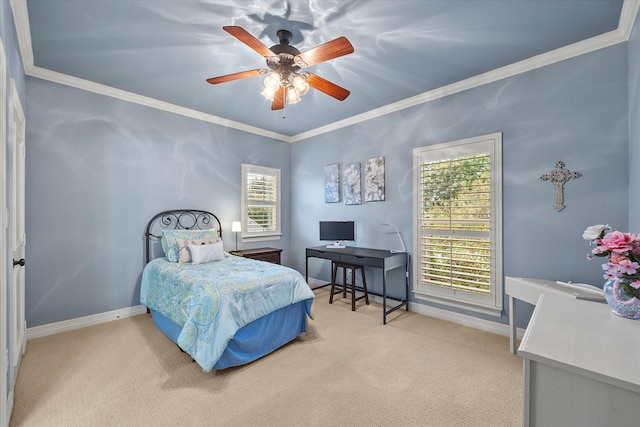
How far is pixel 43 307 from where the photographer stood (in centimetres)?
300

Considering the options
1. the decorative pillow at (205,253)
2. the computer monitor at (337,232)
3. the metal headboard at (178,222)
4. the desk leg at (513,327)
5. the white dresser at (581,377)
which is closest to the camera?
the white dresser at (581,377)

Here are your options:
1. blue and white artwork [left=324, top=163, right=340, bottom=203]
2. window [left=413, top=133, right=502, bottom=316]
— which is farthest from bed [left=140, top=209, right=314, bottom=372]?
blue and white artwork [left=324, top=163, right=340, bottom=203]

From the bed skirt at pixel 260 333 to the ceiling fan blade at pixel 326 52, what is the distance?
7.04 ft

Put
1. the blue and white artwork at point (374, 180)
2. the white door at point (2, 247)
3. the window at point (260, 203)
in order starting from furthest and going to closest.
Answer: the window at point (260, 203) → the blue and white artwork at point (374, 180) → the white door at point (2, 247)

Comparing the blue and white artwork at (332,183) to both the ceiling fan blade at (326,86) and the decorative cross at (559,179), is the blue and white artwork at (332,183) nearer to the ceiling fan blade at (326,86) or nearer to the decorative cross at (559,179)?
the ceiling fan blade at (326,86)

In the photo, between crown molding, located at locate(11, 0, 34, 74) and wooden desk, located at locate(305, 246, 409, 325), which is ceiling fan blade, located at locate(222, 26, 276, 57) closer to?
crown molding, located at locate(11, 0, 34, 74)

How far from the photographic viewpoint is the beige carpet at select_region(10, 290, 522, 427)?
1834 millimetres

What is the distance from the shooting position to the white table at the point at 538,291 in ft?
6.82

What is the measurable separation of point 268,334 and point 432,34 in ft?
9.60

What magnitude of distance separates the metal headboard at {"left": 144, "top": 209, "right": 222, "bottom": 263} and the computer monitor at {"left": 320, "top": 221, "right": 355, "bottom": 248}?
157 centimetres

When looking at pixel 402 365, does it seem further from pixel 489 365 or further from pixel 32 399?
pixel 32 399

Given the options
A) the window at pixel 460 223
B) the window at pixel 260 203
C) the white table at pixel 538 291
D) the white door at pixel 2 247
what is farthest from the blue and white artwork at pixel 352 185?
the white door at pixel 2 247

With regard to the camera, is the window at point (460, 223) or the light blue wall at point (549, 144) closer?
the light blue wall at point (549, 144)

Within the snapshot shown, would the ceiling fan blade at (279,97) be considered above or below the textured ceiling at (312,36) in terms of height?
below
